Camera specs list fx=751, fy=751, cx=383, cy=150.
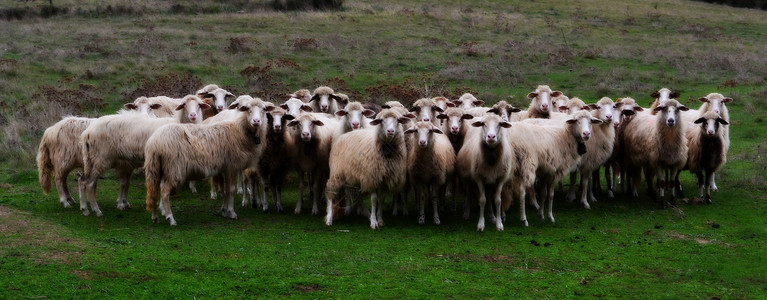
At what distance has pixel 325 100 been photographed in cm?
1692

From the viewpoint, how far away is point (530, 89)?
2705 centimetres

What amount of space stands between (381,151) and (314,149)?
6.75 feet

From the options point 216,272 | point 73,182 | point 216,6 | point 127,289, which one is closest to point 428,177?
point 216,272

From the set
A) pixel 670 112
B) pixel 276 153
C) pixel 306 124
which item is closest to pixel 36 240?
pixel 276 153

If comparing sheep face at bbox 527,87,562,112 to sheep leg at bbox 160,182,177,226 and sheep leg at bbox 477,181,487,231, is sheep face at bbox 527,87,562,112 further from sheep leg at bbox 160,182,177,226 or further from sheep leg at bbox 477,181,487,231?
sheep leg at bbox 160,182,177,226

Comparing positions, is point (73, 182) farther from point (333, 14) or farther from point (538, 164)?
point (333, 14)

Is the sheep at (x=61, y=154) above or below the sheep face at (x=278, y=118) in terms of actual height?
below

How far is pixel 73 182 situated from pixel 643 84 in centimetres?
2004

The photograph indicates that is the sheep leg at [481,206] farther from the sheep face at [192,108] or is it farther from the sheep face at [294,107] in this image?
the sheep face at [192,108]

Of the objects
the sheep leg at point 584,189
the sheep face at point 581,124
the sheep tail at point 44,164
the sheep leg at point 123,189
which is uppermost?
the sheep face at point 581,124

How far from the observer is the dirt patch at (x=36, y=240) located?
10.3 meters

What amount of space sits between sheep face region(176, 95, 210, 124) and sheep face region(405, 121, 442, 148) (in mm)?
4614

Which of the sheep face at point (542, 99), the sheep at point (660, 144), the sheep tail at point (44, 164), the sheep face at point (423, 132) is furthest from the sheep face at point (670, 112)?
the sheep tail at point (44, 164)

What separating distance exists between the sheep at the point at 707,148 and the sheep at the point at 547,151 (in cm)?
230
